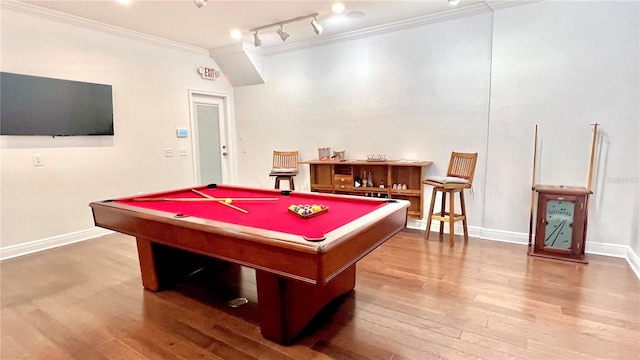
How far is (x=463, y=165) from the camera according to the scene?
3848mm

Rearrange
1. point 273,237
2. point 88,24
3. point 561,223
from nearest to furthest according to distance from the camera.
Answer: point 273,237
point 561,223
point 88,24

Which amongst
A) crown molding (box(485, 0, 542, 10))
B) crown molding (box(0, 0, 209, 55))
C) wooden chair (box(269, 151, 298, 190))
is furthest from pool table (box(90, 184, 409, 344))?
crown molding (box(485, 0, 542, 10))

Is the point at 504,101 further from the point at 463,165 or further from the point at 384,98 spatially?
the point at 384,98

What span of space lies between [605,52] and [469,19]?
4.38 ft

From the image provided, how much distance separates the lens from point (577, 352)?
6.01 feet

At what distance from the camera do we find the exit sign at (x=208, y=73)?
536cm

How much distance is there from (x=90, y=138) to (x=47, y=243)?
4.27 feet

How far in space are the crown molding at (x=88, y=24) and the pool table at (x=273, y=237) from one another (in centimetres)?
257

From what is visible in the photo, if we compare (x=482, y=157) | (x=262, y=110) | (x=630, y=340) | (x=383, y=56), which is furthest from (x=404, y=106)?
(x=630, y=340)

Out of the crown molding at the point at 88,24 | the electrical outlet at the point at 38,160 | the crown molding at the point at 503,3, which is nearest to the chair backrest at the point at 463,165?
the crown molding at the point at 503,3

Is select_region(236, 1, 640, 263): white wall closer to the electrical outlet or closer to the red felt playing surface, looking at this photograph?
the red felt playing surface

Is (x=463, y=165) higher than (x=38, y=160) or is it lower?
lower

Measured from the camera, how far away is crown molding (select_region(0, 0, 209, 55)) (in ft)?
11.3

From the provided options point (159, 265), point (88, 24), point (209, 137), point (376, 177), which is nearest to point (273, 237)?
point (159, 265)
